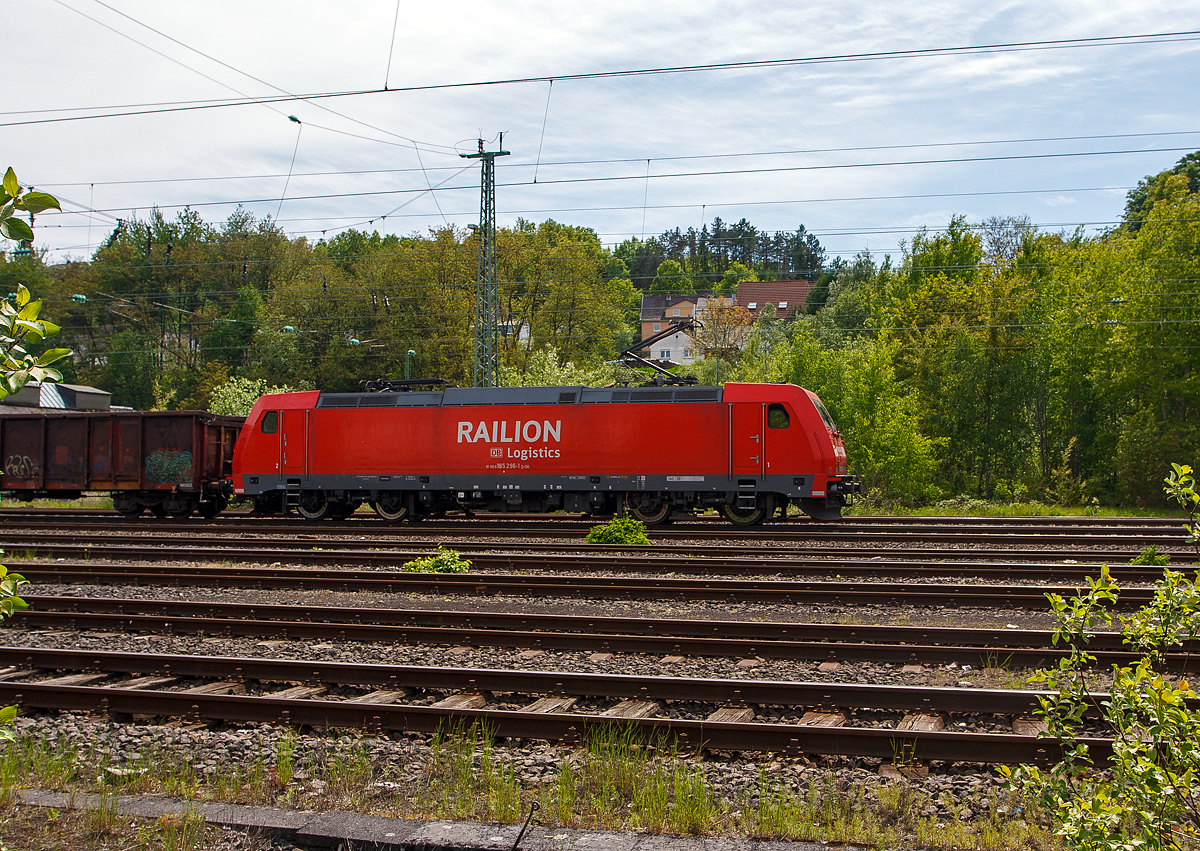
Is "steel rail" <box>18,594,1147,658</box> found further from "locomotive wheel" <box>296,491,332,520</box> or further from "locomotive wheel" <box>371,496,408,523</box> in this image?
"locomotive wheel" <box>296,491,332,520</box>

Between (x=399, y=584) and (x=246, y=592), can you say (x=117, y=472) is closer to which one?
(x=246, y=592)

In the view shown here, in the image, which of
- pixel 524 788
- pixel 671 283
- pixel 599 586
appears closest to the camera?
pixel 524 788

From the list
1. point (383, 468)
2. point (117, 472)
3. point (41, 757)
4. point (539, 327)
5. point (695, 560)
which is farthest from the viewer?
point (539, 327)

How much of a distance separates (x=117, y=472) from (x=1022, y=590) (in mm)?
22762

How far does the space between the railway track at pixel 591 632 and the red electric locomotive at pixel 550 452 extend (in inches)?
383

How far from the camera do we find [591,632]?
30.7ft

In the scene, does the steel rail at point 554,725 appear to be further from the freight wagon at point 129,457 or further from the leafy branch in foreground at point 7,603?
the freight wagon at point 129,457

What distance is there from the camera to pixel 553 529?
1875 cm

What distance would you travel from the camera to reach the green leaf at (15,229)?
280 centimetres

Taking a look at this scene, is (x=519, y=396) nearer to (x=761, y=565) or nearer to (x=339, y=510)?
(x=339, y=510)

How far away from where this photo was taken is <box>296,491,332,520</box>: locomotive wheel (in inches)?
871

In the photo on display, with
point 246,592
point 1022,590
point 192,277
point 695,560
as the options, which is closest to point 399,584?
point 246,592

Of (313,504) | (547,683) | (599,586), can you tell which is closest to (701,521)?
(599,586)

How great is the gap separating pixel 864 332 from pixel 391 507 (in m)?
38.8
